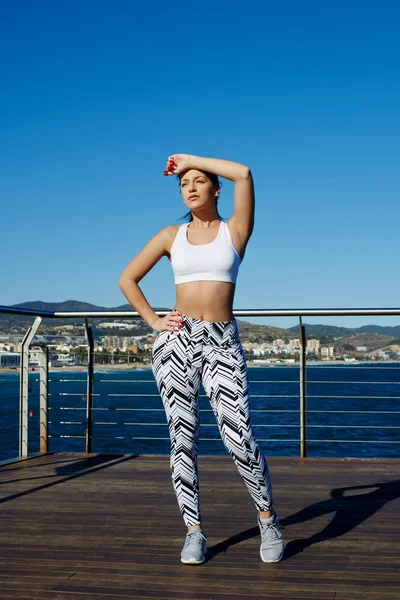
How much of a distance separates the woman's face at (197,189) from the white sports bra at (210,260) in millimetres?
108

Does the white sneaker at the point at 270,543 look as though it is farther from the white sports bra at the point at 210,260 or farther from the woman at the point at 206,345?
the white sports bra at the point at 210,260

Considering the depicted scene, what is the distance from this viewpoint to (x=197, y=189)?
261 centimetres

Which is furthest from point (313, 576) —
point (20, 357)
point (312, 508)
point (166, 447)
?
point (166, 447)

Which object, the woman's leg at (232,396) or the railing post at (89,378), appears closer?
the woman's leg at (232,396)

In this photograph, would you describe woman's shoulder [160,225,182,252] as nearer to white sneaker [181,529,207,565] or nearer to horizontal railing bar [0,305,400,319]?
white sneaker [181,529,207,565]

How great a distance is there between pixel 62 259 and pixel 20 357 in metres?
48.7

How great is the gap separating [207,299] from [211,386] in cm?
29

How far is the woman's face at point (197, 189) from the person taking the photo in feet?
8.54

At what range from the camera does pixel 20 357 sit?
4828 mm

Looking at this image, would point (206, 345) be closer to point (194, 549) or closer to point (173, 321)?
point (173, 321)

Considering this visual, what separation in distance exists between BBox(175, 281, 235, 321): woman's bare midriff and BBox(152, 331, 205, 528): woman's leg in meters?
0.10

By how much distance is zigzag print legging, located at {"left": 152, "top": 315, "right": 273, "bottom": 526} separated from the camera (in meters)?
2.54

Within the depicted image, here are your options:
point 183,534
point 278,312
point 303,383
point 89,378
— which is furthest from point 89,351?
point 183,534

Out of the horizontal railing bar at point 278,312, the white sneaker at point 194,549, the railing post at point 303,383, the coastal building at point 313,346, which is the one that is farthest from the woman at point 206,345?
the coastal building at point 313,346
